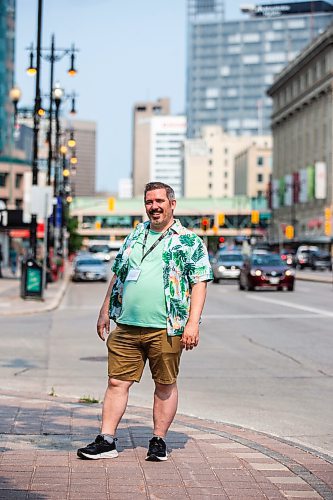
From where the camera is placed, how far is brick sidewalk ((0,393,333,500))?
6.18 m

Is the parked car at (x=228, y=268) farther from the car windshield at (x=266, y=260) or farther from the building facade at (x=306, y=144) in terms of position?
the building facade at (x=306, y=144)

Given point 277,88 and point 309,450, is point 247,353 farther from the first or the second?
point 277,88

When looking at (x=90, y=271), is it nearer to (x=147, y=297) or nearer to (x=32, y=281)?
(x=32, y=281)

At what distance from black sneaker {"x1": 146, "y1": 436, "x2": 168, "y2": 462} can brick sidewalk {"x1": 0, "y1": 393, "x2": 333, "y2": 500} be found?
7 cm

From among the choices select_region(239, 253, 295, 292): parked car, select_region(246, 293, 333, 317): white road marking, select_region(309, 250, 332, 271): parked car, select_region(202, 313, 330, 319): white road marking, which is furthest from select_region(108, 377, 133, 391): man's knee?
select_region(309, 250, 332, 271): parked car

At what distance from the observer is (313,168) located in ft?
398

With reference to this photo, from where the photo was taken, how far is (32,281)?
30516mm

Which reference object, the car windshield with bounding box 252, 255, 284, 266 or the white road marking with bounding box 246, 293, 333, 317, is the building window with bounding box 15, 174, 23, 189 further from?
the white road marking with bounding box 246, 293, 333, 317

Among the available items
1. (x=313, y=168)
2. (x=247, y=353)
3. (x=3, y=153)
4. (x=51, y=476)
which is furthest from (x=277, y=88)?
(x=51, y=476)

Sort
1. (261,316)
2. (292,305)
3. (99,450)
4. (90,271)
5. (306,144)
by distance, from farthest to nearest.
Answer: (306,144), (90,271), (292,305), (261,316), (99,450)

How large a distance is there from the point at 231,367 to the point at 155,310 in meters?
7.17

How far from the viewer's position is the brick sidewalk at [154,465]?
6176 millimetres

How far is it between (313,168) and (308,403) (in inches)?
4425

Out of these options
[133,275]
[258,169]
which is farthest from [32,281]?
[258,169]
